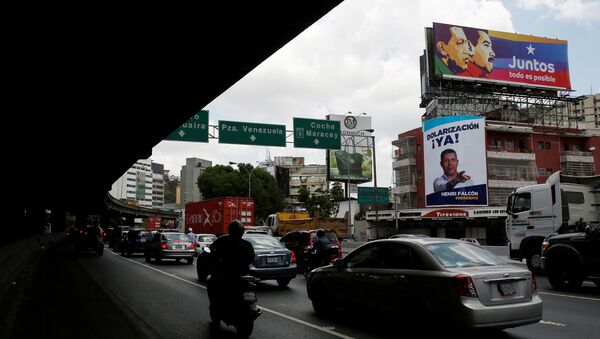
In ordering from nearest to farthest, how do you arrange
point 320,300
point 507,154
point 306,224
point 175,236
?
point 320,300
point 175,236
point 306,224
point 507,154

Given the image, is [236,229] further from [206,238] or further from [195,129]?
[206,238]

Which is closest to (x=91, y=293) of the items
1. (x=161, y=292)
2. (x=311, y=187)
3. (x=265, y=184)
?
(x=161, y=292)

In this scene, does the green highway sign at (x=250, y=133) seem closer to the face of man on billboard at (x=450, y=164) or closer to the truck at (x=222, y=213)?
the truck at (x=222, y=213)

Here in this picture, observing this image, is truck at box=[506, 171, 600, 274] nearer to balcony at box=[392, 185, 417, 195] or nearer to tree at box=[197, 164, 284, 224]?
balcony at box=[392, 185, 417, 195]

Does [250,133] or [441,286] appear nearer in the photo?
[441,286]

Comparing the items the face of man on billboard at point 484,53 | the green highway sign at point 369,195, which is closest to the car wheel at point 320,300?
the green highway sign at point 369,195

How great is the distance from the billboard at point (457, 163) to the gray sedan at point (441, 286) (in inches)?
1967

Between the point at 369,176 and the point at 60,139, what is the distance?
164ft

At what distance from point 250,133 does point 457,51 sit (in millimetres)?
39479

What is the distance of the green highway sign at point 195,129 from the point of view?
25234mm

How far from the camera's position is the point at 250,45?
30.2ft

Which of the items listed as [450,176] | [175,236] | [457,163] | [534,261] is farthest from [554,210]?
[450,176]

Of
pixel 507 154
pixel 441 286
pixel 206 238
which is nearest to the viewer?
pixel 441 286

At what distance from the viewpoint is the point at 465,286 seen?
637 centimetres
